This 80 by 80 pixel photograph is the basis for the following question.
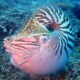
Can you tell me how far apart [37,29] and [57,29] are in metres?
0.36

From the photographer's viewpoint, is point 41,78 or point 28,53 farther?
point 41,78

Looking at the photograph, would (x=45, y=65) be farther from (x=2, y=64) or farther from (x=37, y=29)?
(x=2, y=64)

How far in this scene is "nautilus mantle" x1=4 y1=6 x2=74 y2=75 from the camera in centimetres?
162

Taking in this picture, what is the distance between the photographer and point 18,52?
1.61 m

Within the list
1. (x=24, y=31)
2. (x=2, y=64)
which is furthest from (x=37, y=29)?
(x=2, y=64)

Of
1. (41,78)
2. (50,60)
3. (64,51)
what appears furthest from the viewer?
(41,78)

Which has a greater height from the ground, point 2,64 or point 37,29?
point 37,29

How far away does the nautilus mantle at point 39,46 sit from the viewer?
1.62 meters

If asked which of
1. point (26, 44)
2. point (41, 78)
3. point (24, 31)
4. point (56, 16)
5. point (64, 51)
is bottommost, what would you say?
point (41, 78)

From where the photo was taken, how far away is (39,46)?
1.67 metres

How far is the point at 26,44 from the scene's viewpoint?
1609 millimetres

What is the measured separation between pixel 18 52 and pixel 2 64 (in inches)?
51.0

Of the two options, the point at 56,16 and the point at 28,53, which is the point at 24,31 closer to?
the point at 28,53

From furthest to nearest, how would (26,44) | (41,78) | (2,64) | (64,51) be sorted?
(2,64) < (41,78) < (64,51) < (26,44)
